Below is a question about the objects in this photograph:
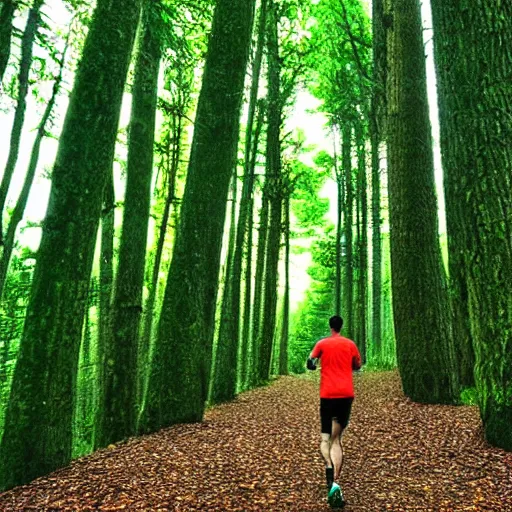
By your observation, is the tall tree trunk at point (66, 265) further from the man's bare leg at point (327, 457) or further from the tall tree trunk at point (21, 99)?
the tall tree trunk at point (21, 99)

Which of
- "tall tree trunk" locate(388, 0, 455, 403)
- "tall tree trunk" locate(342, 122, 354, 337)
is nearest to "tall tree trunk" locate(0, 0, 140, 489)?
"tall tree trunk" locate(388, 0, 455, 403)

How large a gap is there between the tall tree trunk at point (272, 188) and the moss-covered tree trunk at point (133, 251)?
6619mm

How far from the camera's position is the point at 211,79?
768 cm

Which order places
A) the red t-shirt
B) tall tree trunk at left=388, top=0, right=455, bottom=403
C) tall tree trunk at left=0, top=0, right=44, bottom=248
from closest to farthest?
the red t-shirt < tall tree trunk at left=388, top=0, right=455, bottom=403 < tall tree trunk at left=0, top=0, right=44, bottom=248

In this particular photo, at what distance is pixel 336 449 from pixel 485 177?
132 inches

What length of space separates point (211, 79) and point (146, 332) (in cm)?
823

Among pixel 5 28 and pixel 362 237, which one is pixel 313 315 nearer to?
pixel 362 237

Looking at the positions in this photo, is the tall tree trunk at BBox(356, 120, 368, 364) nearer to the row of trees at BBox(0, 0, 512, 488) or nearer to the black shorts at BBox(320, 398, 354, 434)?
the row of trees at BBox(0, 0, 512, 488)

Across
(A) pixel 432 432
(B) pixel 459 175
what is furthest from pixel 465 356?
(B) pixel 459 175

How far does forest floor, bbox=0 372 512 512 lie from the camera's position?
411cm

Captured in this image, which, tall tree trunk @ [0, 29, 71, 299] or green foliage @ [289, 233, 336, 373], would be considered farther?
green foliage @ [289, 233, 336, 373]

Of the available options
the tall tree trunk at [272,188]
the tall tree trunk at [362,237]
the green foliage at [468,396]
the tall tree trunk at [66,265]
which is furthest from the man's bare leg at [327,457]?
the tall tree trunk at [362,237]

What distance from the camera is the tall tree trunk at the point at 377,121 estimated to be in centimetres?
1120

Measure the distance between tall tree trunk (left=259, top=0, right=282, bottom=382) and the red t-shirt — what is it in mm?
10079
